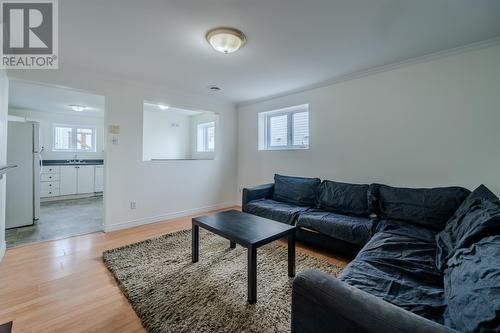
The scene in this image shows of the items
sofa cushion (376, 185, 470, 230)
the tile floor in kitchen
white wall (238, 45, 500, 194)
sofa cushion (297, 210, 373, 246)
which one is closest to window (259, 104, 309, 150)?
white wall (238, 45, 500, 194)

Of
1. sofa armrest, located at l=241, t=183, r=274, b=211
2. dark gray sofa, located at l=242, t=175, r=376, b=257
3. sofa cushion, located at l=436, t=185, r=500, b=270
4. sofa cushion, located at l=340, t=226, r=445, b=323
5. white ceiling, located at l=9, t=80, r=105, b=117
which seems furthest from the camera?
white ceiling, located at l=9, t=80, r=105, b=117

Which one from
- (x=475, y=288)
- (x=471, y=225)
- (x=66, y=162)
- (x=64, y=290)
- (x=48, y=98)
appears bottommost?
(x=64, y=290)

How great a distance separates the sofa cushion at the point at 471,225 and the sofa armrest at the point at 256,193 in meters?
2.27

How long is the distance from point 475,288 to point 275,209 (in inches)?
89.0

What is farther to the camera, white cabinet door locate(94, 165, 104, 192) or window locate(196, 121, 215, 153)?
window locate(196, 121, 215, 153)

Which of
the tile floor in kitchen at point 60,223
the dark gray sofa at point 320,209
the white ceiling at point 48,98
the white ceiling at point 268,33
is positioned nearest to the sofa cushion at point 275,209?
the dark gray sofa at point 320,209

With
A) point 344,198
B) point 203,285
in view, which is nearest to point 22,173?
point 203,285

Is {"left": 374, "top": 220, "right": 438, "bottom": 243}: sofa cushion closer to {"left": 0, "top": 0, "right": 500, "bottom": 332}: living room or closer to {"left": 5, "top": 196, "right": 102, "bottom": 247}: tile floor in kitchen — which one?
{"left": 0, "top": 0, "right": 500, "bottom": 332}: living room

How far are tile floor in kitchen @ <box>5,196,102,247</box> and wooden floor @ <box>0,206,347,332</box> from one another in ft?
1.06

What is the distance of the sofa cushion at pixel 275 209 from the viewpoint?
2.89 m

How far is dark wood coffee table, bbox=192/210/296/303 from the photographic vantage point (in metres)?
1.74

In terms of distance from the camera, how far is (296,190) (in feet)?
11.2

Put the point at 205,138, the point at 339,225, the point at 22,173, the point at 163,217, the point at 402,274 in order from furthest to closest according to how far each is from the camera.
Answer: the point at 205,138 → the point at 163,217 → the point at 22,173 → the point at 339,225 → the point at 402,274

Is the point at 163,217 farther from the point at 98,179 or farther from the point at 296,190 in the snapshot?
the point at 98,179
